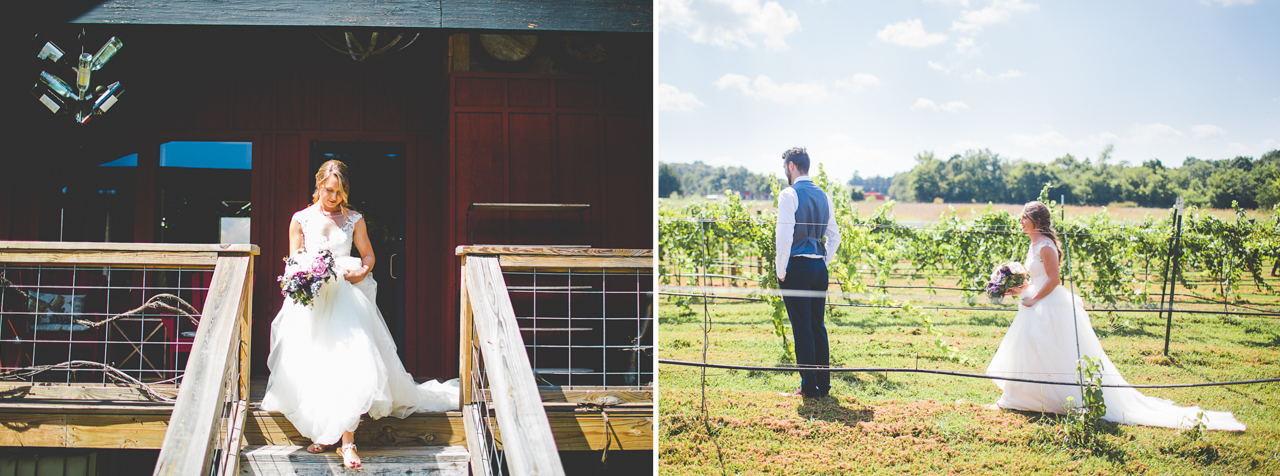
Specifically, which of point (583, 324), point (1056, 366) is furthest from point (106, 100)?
point (1056, 366)

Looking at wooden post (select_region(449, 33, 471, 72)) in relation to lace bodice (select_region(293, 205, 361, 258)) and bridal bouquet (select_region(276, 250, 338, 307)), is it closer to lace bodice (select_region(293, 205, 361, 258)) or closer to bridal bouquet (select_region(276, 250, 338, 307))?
lace bodice (select_region(293, 205, 361, 258))

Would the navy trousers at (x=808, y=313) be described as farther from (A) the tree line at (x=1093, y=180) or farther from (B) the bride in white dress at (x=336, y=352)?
(A) the tree line at (x=1093, y=180)

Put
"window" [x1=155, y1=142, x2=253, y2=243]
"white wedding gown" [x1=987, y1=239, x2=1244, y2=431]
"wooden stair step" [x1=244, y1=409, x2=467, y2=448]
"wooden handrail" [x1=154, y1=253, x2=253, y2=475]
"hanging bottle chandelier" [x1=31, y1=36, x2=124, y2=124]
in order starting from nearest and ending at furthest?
"wooden handrail" [x1=154, y1=253, x2=253, y2=475]
"wooden stair step" [x1=244, y1=409, x2=467, y2=448]
"white wedding gown" [x1=987, y1=239, x2=1244, y2=431]
"hanging bottle chandelier" [x1=31, y1=36, x2=124, y2=124]
"window" [x1=155, y1=142, x2=253, y2=243]

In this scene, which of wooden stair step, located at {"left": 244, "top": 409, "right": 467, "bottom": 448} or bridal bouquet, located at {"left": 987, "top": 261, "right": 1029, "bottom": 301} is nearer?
wooden stair step, located at {"left": 244, "top": 409, "right": 467, "bottom": 448}

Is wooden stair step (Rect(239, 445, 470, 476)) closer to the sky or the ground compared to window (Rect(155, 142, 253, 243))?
closer to the ground

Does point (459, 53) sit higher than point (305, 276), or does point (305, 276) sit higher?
point (459, 53)

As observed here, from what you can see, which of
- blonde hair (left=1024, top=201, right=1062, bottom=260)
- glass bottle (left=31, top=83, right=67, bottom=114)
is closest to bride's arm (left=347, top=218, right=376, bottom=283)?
glass bottle (left=31, top=83, right=67, bottom=114)

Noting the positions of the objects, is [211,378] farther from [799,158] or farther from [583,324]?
[799,158]

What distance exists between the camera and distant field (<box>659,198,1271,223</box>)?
649 cm

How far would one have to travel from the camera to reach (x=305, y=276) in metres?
3.07

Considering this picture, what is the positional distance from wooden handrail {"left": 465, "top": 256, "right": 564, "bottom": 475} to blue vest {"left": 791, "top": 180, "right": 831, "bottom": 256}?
1.93 m

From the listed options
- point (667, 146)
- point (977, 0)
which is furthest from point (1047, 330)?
point (977, 0)

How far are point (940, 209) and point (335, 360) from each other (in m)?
7.64

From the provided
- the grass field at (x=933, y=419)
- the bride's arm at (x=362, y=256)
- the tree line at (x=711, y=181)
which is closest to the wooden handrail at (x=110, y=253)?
the bride's arm at (x=362, y=256)
